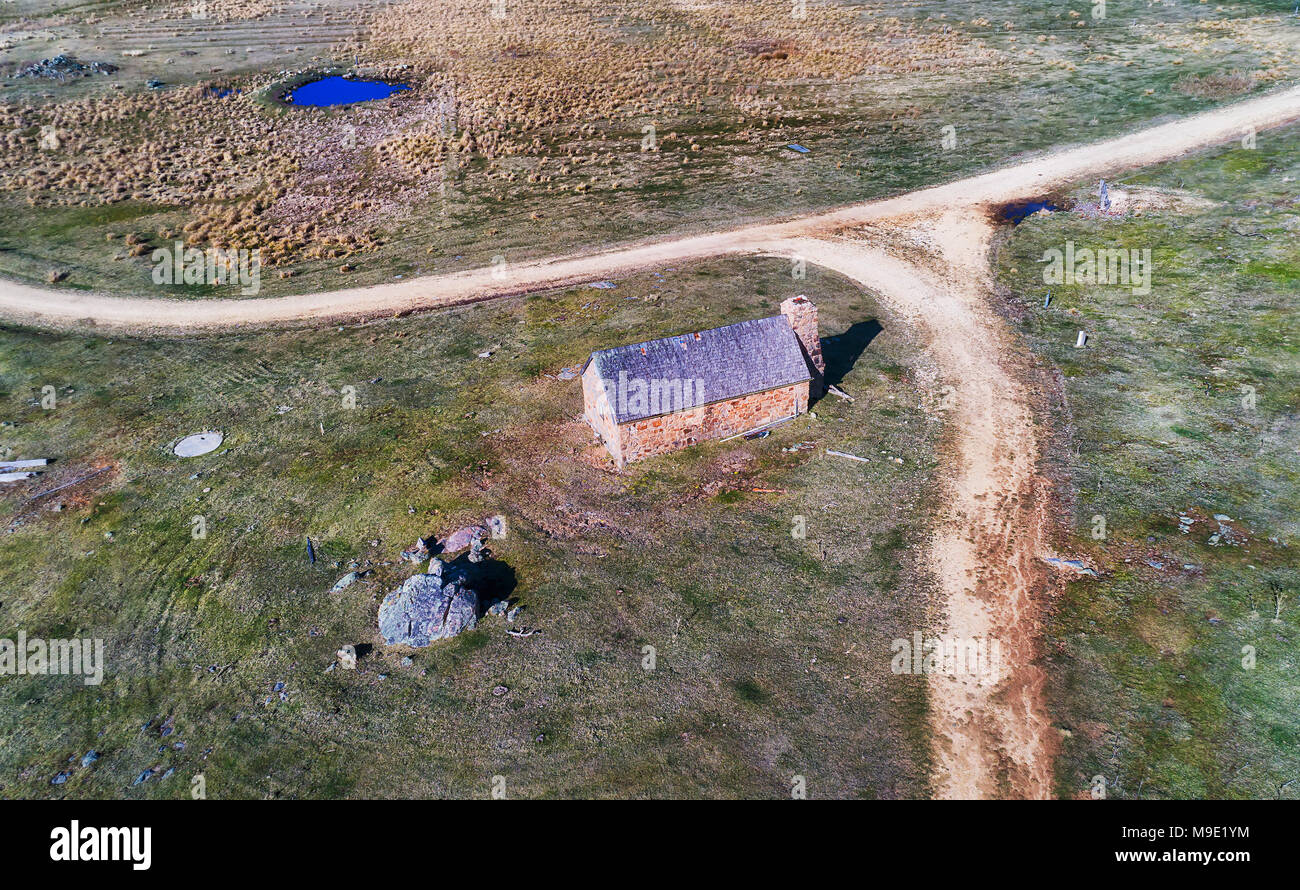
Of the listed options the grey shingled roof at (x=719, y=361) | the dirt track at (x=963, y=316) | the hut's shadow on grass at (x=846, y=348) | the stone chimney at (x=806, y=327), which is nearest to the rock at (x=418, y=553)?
the grey shingled roof at (x=719, y=361)

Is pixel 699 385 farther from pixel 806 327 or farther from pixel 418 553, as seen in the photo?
pixel 418 553

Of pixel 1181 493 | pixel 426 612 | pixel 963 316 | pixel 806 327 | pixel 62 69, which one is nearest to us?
pixel 426 612

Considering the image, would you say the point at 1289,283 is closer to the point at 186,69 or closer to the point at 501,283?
the point at 501,283

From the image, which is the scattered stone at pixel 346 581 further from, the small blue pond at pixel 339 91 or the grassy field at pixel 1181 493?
the small blue pond at pixel 339 91

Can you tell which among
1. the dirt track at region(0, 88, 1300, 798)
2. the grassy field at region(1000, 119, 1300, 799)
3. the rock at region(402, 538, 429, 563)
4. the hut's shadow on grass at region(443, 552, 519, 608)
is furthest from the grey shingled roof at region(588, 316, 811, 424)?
the grassy field at region(1000, 119, 1300, 799)

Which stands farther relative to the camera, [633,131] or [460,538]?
[633,131]

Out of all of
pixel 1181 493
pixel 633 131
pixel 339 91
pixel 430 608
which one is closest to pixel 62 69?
pixel 339 91

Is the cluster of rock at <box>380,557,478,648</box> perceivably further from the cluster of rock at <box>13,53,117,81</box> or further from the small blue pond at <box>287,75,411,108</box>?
the cluster of rock at <box>13,53,117,81</box>
